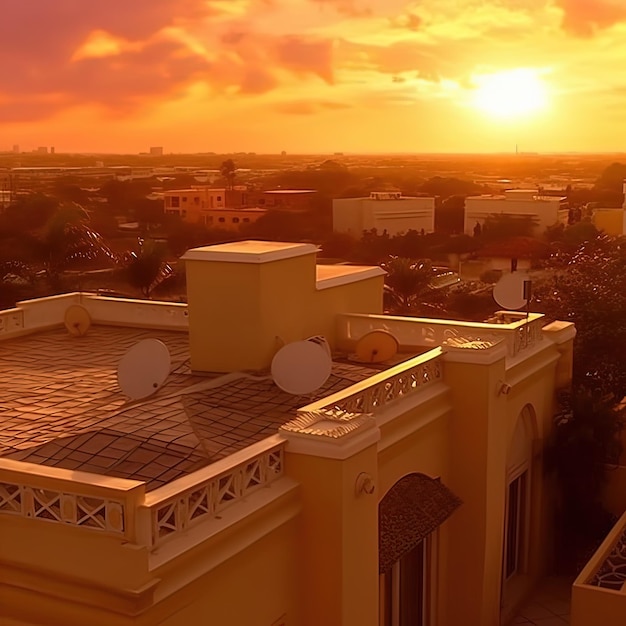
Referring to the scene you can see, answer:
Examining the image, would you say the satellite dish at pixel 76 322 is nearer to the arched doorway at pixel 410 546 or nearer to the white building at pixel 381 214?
the arched doorway at pixel 410 546

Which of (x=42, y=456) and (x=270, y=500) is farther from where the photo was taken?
(x=42, y=456)

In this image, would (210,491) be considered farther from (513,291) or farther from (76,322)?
(76,322)

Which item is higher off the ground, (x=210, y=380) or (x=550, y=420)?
(x=210, y=380)

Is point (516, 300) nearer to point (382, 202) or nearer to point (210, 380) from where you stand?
point (210, 380)

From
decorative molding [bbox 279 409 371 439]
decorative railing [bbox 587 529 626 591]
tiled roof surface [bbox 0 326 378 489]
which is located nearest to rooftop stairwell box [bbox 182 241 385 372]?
tiled roof surface [bbox 0 326 378 489]

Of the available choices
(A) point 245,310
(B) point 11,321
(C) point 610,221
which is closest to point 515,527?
(A) point 245,310

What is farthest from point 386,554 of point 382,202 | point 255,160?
point 255,160

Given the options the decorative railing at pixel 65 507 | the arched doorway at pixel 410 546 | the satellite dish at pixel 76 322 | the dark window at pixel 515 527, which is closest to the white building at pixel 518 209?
the dark window at pixel 515 527
